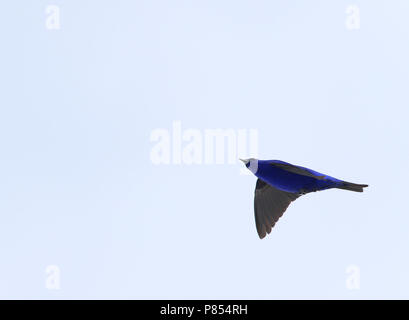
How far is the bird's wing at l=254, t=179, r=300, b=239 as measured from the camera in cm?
1451

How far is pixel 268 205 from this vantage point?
14.7m

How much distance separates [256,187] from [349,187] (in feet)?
8.02

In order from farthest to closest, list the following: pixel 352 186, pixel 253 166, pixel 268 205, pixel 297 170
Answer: pixel 268 205 → pixel 253 166 → pixel 352 186 → pixel 297 170

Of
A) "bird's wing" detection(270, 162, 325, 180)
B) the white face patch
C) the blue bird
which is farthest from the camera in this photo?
the white face patch

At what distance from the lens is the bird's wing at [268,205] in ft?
47.6

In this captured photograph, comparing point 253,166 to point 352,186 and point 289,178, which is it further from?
point 352,186

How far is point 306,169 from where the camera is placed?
13.1 meters

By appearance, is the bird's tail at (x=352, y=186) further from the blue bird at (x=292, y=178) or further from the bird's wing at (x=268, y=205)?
the bird's wing at (x=268, y=205)

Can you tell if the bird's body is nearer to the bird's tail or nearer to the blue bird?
the blue bird

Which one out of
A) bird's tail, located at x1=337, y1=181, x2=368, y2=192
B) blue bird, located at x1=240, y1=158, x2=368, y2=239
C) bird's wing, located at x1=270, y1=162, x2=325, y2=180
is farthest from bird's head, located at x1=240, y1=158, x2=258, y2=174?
bird's tail, located at x1=337, y1=181, x2=368, y2=192

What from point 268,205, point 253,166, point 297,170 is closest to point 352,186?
point 297,170

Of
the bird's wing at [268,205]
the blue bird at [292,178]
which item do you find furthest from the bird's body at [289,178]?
the bird's wing at [268,205]
